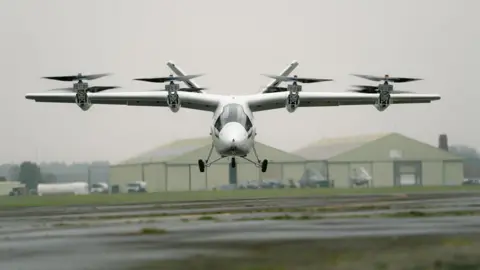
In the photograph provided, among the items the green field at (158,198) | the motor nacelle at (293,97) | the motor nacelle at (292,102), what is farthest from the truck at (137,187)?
the motor nacelle at (293,97)

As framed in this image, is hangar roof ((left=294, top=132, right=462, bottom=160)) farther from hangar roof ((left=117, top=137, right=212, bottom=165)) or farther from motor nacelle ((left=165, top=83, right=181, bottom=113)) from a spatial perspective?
motor nacelle ((left=165, top=83, right=181, bottom=113))

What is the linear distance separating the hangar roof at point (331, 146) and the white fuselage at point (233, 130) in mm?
57753

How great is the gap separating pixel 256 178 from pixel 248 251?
286 ft


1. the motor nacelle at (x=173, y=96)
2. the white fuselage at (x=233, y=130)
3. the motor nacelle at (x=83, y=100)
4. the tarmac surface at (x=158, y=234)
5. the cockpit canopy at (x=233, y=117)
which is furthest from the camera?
the motor nacelle at (x=83, y=100)

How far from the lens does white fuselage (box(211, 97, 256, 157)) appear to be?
57312 mm

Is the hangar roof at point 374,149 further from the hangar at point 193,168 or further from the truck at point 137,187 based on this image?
the truck at point 137,187

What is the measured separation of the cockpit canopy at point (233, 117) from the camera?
58.8 metres

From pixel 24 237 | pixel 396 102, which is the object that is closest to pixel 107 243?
pixel 24 237

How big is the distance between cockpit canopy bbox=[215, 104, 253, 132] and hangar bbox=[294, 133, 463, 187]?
184ft

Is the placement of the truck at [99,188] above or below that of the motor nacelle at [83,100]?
below

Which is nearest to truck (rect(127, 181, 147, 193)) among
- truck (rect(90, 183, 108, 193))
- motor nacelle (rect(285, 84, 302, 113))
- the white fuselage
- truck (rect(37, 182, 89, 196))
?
truck (rect(90, 183, 108, 193))

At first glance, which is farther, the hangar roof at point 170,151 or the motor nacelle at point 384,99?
the hangar roof at point 170,151

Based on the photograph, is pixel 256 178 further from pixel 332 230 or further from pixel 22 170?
pixel 332 230

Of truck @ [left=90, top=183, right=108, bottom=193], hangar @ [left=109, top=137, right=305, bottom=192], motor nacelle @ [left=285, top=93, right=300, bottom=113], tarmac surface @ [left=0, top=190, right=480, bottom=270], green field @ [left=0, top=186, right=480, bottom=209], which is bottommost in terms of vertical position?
tarmac surface @ [left=0, top=190, right=480, bottom=270]
